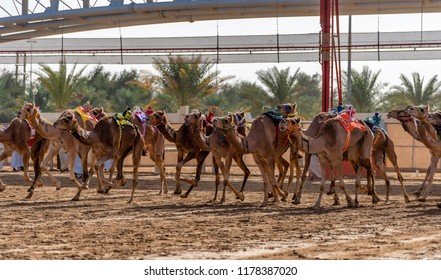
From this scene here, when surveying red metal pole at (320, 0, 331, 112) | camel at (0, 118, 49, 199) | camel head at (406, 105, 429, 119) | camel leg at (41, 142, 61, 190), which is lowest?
Result: camel leg at (41, 142, 61, 190)

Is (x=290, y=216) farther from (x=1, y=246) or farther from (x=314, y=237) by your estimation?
(x=1, y=246)

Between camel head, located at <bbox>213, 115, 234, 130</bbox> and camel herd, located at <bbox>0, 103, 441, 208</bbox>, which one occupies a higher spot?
camel head, located at <bbox>213, 115, 234, 130</bbox>

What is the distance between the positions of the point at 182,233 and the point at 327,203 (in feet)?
22.1

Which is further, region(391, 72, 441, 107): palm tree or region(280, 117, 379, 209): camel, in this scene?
region(391, 72, 441, 107): palm tree

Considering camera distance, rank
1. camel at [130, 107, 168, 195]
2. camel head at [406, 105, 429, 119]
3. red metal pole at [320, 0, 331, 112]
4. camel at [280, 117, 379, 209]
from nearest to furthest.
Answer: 1. camel at [280, 117, 379, 209]
2. camel head at [406, 105, 429, 119]
3. camel at [130, 107, 168, 195]
4. red metal pole at [320, 0, 331, 112]

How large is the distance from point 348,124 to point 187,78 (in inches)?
A: 1082

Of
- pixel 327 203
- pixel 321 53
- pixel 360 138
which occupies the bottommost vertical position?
pixel 327 203

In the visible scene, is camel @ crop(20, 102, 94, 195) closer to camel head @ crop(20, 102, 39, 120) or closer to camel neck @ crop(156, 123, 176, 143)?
camel head @ crop(20, 102, 39, 120)

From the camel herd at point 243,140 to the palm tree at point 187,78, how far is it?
2225 centimetres

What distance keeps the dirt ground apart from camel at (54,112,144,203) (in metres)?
0.81

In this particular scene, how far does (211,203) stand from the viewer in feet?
69.3

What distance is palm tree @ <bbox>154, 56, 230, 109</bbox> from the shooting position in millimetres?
46812

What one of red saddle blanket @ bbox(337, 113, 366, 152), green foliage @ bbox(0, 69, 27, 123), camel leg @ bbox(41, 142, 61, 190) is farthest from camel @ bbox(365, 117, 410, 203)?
green foliage @ bbox(0, 69, 27, 123)

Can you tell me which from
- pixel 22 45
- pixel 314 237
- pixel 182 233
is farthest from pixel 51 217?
pixel 22 45
